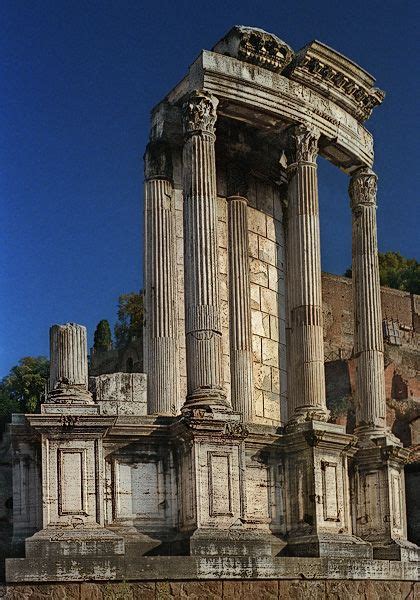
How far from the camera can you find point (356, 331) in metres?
21.5

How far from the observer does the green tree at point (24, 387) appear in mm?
52531

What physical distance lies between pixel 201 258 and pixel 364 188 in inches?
199

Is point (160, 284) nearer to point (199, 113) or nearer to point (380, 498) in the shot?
point (199, 113)

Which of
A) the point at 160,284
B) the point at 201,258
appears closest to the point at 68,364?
the point at 201,258

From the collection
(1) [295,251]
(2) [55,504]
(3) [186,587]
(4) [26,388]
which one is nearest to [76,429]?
(2) [55,504]

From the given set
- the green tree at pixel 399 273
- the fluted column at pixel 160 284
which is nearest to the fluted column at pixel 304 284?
the fluted column at pixel 160 284

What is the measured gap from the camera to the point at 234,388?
2031cm

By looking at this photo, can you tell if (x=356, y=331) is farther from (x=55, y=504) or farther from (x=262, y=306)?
(x=55, y=504)

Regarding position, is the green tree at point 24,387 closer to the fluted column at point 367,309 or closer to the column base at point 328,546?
the fluted column at point 367,309

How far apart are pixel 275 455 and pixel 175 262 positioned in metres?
3.74

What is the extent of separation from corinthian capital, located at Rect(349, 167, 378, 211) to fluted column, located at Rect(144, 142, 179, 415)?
3.85 m

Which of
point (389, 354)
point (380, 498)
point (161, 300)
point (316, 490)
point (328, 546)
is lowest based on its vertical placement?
point (328, 546)

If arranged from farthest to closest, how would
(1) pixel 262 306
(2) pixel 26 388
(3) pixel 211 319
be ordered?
1. (2) pixel 26 388
2. (1) pixel 262 306
3. (3) pixel 211 319

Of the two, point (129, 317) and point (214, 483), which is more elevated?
point (129, 317)
